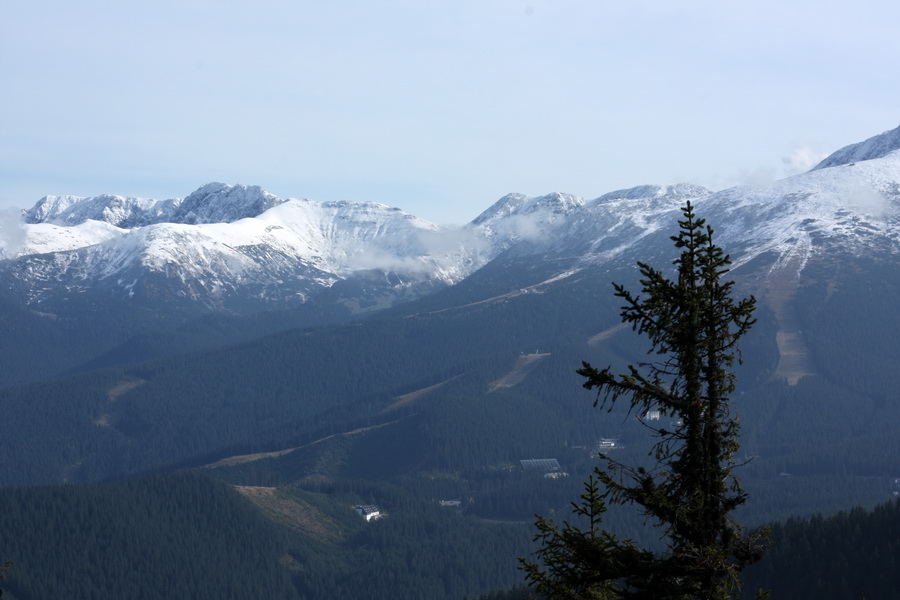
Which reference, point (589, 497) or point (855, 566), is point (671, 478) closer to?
point (589, 497)

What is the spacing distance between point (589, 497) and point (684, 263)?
5.74m

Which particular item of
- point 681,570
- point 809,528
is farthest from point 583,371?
point 809,528

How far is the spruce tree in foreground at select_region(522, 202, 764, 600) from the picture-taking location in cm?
2156

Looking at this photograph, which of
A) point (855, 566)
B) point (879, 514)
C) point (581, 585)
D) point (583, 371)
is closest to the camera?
point (583, 371)

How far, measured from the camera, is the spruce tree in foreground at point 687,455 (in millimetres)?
21562

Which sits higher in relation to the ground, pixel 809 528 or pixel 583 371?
pixel 583 371

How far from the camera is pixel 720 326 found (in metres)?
22.5

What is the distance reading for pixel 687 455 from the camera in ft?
73.9

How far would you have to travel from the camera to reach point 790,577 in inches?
6250

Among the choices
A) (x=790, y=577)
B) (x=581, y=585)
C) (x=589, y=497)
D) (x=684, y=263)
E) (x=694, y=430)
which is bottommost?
(x=790, y=577)

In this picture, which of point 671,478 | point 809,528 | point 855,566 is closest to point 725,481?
point 671,478

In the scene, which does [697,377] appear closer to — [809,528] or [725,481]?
[725,481]

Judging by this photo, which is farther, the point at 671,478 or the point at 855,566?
the point at 855,566

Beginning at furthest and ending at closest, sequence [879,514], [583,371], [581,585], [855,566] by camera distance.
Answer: [879,514], [855,566], [581,585], [583,371]
